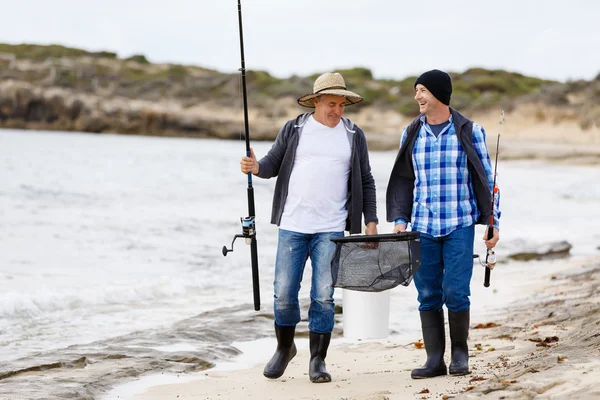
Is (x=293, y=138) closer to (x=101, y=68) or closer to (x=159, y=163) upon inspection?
(x=159, y=163)

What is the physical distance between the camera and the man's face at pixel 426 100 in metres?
4.36

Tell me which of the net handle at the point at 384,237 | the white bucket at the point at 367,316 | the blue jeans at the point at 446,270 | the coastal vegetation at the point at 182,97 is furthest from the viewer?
the coastal vegetation at the point at 182,97

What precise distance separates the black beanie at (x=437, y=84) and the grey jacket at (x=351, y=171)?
0.47 meters

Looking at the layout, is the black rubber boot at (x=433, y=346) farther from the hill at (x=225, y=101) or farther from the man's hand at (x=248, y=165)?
the hill at (x=225, y=101)

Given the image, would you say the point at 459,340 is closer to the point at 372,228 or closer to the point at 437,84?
the point at 372,228

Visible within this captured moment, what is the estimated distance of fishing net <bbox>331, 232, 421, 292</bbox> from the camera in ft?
13.9

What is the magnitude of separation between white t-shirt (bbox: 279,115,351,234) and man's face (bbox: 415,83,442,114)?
45 centimetres

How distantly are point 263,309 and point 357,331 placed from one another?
53.1 inches

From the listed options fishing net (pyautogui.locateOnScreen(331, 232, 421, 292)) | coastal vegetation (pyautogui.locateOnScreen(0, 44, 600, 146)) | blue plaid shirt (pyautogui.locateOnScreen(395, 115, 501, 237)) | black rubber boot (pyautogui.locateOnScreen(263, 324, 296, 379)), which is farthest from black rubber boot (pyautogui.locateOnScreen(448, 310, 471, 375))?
coastal vegetation (pyautogui.locateOnScreen(0, 44, 600, 146))

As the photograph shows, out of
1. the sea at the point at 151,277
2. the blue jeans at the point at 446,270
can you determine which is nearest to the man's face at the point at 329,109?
the blue jeans at the point at 446,270

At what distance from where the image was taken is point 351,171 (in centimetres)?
457

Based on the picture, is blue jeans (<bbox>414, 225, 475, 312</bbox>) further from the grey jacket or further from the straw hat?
the straw hat

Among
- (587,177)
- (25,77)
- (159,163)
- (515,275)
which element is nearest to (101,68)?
(25,77)

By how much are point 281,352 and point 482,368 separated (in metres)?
1.06
